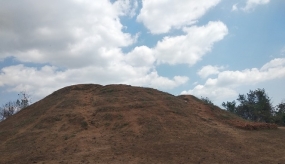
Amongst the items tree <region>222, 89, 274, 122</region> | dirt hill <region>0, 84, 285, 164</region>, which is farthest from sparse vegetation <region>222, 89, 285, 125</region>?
dirt hill <region>0, 84, 285, 164</region>

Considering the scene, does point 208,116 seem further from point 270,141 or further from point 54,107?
point 54,107

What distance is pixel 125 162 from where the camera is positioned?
518 inches

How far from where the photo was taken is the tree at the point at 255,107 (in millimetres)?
40125

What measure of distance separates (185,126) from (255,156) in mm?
4570

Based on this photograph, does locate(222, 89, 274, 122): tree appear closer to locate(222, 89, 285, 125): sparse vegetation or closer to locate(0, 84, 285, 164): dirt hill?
locate(222, 89, 285, 125): sparse vegetation

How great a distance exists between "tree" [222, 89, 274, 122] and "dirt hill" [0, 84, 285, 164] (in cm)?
1985

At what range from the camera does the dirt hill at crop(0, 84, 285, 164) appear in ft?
46.9

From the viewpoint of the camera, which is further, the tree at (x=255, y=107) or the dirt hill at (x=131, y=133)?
the tree at (x=255, y=107)

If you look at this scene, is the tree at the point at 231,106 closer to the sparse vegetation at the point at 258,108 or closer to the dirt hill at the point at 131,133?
the sparse vegetation at the point at 258,108

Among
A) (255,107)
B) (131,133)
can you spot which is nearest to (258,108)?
(255,107)

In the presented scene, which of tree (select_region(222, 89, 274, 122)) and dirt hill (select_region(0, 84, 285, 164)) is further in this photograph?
tree (select_region(222, 89, 274, 122))

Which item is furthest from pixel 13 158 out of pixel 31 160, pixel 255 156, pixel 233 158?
pixel 255 156

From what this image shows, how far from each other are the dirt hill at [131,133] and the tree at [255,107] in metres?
19.9

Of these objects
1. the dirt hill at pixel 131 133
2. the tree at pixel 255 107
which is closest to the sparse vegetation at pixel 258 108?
the tree at pixel 255 107
